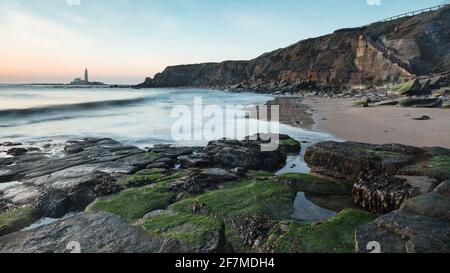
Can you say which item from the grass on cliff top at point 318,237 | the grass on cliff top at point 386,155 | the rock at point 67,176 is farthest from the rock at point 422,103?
the grass on cliff top at point 318,237

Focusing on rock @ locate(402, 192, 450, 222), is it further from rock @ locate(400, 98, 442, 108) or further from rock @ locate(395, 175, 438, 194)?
rock @ locate(400, 98, 442, 108)

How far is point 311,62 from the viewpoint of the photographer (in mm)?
74062

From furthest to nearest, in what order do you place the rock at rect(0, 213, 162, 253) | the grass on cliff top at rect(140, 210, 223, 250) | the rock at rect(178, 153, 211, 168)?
the rock at rect(178, 153, 211, 168), the grass on cliff top at rect(140, 210, 223, 250), the rock at rect(0, 213, 162, 253)

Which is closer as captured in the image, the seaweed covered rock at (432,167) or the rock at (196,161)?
the seaweed covered rock at (432,167)

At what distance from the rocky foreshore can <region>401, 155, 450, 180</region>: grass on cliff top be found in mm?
19

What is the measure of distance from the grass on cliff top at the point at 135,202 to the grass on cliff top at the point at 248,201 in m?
0.44

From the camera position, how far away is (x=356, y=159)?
8.02 meters

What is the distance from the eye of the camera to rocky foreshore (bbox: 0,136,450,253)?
402 cm

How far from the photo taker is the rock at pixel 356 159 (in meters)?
7.62

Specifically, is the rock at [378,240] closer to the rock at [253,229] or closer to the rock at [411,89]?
the rock at [253,229]

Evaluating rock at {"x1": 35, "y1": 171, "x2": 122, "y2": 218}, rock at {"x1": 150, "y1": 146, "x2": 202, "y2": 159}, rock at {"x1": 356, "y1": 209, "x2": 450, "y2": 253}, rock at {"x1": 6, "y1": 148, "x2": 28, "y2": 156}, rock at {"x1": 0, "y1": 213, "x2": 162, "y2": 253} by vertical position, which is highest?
rock at {"x1": 356, "y1": 209, "x2": 450, "y2": 253}

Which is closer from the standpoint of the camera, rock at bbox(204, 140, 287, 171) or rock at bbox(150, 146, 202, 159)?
rock at bbox(204, 140, 287, 171)

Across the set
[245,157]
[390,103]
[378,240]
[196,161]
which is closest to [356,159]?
[245,157]

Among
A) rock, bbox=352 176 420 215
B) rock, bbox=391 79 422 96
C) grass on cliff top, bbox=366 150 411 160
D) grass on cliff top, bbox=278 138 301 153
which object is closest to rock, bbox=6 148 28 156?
grass on cliff top, bbox=278 138 301 153
